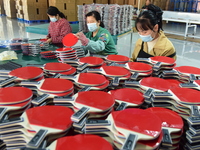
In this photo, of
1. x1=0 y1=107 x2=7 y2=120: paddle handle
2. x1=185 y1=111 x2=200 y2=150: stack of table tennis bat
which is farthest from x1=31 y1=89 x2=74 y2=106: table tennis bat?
x1=185 y1=111 x2=200 y2=150: stack of table tennis bat

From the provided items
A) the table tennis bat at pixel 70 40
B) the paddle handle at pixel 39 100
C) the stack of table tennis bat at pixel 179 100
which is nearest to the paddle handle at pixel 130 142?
the stack of table tennis bat at pixel 179 100

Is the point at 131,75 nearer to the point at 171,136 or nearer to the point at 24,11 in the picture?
the point at 171,136

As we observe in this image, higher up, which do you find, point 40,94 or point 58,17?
point 58,17

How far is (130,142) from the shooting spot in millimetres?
577

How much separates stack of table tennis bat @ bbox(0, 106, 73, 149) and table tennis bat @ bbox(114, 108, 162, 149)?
20 cm

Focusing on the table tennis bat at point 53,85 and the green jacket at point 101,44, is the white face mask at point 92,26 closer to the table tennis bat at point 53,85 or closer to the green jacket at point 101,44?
the green jacket at point 101,44

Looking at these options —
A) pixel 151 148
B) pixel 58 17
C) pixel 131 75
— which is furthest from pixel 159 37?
pixel 58 17

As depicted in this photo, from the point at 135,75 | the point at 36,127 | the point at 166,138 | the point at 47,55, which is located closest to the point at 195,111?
the point at 166,138

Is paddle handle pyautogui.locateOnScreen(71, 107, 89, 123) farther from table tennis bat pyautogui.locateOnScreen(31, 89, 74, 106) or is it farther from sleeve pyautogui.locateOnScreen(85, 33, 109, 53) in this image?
sleeve pyautogui.locateOnScreen(85, 33, 109, 53)

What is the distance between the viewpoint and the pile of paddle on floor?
2.03 feet

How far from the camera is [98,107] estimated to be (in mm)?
741

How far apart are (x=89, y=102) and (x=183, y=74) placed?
0.71 meters

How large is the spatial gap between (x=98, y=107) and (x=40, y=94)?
1.11 feet

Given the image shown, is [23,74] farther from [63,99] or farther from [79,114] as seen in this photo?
[79,114]
